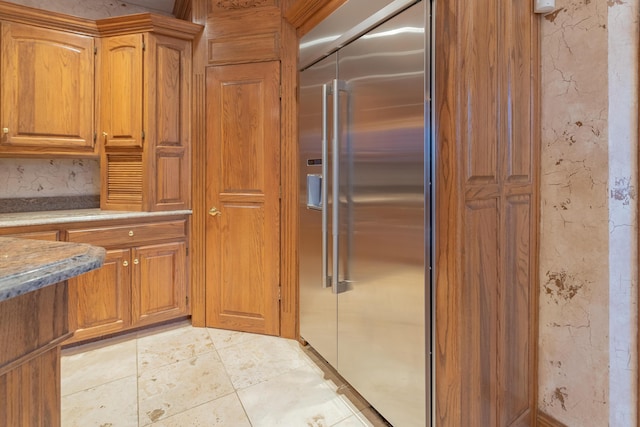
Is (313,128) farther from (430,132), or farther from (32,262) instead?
(32,262)

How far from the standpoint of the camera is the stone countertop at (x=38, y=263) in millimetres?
589

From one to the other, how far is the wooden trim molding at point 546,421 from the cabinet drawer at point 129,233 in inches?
96.6

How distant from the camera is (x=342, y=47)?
173 cm

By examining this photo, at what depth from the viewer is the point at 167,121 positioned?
255 centimetres

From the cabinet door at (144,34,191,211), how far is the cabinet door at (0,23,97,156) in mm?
475

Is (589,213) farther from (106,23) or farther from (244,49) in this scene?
(106,23)

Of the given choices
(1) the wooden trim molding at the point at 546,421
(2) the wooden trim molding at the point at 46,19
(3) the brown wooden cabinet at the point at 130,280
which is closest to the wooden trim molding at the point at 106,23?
(2) the wooden trim molding at the point at 46,19

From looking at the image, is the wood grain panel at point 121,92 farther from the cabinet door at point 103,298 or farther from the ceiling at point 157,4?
the cabinet door at point 103,298

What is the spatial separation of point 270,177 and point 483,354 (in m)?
1.70

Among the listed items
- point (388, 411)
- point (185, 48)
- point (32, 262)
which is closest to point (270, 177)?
point (185, 48)

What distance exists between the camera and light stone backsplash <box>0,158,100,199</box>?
2.54 metres

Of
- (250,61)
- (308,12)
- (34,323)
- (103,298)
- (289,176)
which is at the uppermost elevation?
(308,12)

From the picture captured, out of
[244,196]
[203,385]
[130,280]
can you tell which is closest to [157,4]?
[244,196]

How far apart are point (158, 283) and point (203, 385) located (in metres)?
0.96
